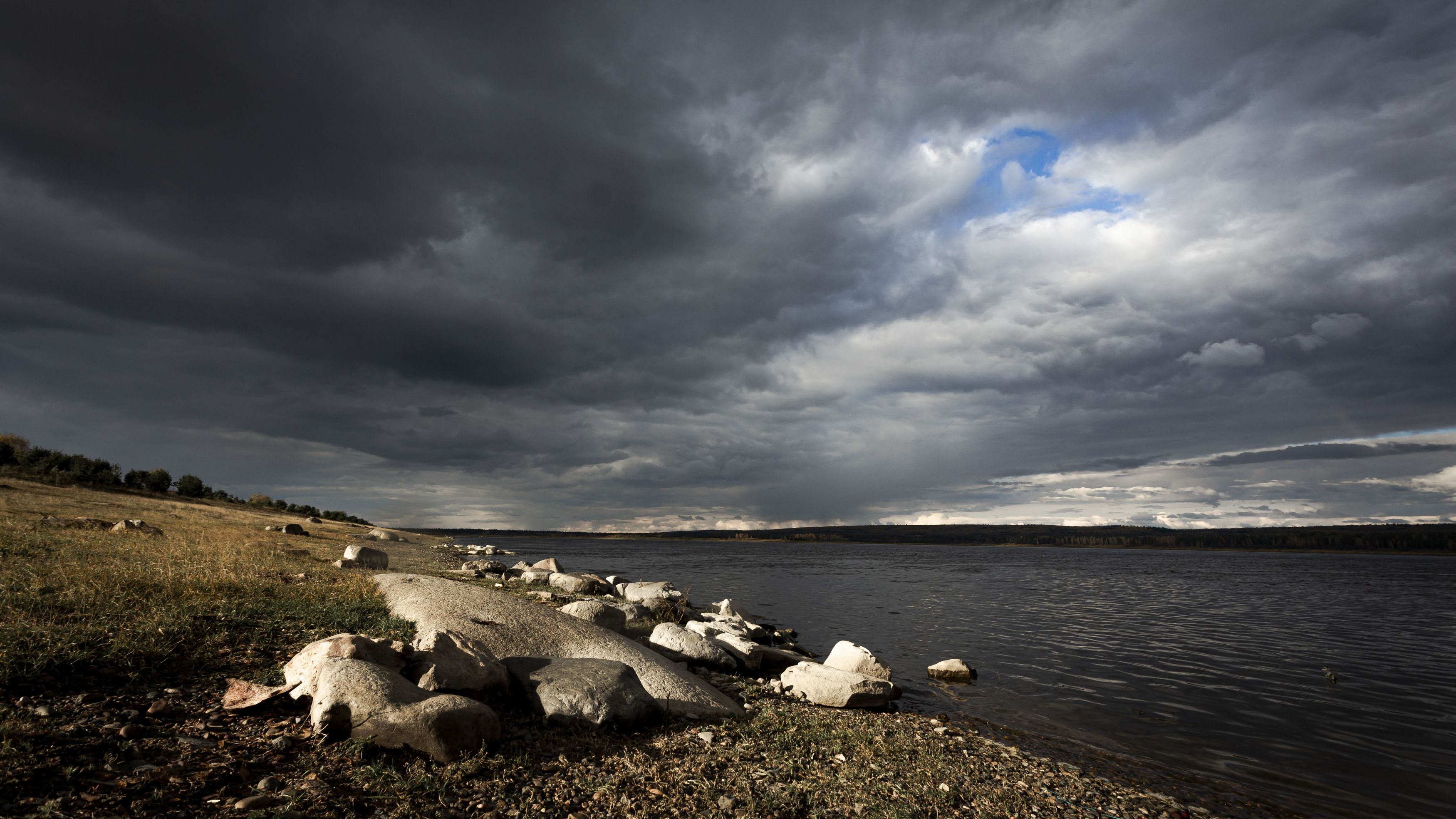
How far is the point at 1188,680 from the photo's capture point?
17.8 metres

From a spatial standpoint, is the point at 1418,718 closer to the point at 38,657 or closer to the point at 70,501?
the point at 38,657

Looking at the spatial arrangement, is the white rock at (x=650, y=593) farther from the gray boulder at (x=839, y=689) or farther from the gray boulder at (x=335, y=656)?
the gray boulder at (x=335, y=656)

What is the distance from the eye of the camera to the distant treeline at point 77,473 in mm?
52031

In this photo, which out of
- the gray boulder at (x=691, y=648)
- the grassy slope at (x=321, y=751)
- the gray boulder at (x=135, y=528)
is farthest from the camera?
the gray boulder at (x=135, y=528)

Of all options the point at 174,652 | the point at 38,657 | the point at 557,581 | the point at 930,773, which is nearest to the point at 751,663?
the point at 930,773

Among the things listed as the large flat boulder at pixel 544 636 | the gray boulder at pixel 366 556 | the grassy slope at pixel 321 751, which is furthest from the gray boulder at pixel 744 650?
the gray boulder at pixel 366 556

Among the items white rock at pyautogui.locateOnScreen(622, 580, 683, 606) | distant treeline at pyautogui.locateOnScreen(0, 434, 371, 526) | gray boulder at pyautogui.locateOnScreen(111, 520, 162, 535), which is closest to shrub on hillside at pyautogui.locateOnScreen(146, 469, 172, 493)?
distant treeline at pyautogui.locateOnScreen(0, 434, 371, 526)

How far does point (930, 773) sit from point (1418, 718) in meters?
15.8

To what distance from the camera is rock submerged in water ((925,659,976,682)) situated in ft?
55.0

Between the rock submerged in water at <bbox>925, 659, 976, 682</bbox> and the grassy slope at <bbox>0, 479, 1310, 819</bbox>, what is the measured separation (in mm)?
5011

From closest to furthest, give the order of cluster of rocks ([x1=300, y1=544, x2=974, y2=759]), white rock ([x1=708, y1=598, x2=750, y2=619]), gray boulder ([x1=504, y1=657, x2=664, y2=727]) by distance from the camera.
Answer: cluster of rocks ([x1=300, y1=544, x2=974, y2=759]), gray boulder ([x1=504, y1=657, x2=664, y2=727]), white rock ([x1=708, y1=598, x2=750, y2=619])

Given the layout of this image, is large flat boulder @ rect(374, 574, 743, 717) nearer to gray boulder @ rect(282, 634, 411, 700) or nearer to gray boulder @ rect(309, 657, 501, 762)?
gray boulder @ rect(282, 634, 411, 700)

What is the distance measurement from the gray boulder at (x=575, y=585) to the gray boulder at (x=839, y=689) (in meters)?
A: 13.2

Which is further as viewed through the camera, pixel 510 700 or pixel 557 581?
pixel 557 581
